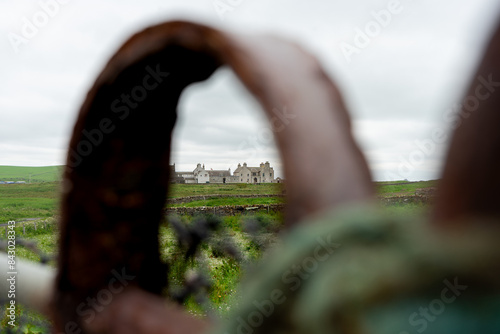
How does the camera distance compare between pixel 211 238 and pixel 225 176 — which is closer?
pixel 211 238

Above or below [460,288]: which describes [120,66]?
above

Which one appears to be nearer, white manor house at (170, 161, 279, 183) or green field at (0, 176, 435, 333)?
green field at (0, 176, 435, 333)

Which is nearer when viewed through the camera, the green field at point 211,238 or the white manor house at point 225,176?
the green field at point 211,238

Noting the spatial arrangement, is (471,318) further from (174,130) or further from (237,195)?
(237,195)

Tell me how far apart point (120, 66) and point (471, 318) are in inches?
20.6

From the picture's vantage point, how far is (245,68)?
45cm

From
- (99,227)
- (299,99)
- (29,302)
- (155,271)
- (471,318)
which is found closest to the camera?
(471,318)

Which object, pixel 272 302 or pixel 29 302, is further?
pixel 29 302

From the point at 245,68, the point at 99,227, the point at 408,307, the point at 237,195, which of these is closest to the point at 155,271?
the point at 99,227

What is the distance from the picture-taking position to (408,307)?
9.5 inches

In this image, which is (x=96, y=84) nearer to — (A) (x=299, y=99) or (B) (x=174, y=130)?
(B) (x=174, y=130)

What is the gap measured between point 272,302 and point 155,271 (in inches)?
22.8

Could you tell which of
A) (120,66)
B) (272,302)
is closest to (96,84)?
(120,66)

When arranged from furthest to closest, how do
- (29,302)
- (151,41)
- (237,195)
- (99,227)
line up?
(237,195), (29,302), (99,227), (151,41)
